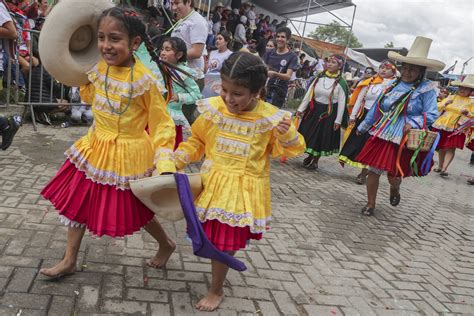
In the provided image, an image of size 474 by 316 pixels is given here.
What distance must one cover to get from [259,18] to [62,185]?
15.6 m

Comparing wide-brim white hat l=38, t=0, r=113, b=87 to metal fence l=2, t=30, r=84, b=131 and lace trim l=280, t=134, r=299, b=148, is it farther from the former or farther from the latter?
metal fence l=2, t=30, r=84, b=131

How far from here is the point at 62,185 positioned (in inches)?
108

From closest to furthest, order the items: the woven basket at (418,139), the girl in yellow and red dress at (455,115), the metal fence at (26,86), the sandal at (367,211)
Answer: the woven basket at (418,139), the sandal at (367,211), the metal fence at (26,86), the girl in yellow and red dress at (455,115)

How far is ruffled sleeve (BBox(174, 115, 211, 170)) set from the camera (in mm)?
2742

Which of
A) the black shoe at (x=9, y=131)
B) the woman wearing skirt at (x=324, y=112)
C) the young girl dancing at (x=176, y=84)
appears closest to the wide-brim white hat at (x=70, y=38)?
the young girl dancing at (x=176, y=84)

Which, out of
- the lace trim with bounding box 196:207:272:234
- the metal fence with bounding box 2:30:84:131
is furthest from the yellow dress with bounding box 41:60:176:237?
the metal fence with bounding box 2:30:84:131

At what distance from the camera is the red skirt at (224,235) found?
2604 millimetres

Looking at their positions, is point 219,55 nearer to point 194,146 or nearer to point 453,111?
point 194,146

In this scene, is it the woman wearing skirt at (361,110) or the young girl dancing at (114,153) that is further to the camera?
the woman wearing skirt at (361,110)

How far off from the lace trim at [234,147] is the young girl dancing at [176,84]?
63.4 inches

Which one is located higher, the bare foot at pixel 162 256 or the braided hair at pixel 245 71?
the braided hair at pixel 245 71

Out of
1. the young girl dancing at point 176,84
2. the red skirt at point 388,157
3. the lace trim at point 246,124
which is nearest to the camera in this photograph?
the lace trim at point 246,124

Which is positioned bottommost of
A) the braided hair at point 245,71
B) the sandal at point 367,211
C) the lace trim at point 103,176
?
the sandal at point 367,211

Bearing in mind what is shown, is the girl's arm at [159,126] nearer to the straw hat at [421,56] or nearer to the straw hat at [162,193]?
the straw hat at [162,193]
